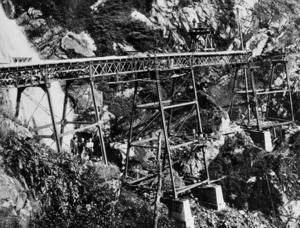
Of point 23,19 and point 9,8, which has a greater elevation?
point 9,8

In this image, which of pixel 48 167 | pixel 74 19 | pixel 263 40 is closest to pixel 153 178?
pixel 48 167

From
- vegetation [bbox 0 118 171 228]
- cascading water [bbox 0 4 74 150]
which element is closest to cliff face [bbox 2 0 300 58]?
cascading water [bbox 0 4 74 150]

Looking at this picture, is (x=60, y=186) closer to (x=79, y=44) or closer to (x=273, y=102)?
(x=79, y=44)

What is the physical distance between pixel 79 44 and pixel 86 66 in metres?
10.9

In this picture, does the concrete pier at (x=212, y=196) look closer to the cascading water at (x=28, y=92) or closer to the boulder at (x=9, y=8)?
the cascading water at (x=28, y=92)

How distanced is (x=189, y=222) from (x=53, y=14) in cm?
1747

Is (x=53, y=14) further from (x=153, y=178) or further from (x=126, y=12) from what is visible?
(x=153, y=178)

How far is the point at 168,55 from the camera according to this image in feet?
55.3

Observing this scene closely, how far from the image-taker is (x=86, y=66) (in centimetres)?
1522

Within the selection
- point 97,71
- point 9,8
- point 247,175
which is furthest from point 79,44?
point 247,175

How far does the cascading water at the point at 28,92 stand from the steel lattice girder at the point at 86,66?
15.1 ft

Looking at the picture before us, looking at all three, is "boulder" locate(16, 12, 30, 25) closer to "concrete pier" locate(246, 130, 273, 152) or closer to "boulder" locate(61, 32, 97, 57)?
"boulder" locate(61, 32, 97, 57)

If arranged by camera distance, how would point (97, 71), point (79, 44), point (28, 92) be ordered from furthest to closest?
point (79, 44) → point (28, 92) → point (97, 71)

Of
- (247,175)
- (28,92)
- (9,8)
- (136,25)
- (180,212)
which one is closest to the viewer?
(180,212)
